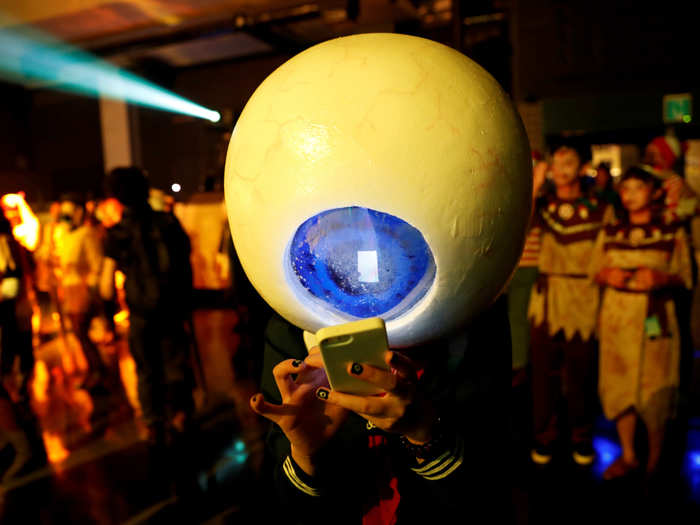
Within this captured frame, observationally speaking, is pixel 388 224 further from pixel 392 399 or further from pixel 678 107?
pixel 678 107

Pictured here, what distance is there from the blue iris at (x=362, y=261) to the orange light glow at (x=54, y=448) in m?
2.94

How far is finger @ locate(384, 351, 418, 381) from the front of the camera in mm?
637

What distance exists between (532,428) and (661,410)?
2.13 ft

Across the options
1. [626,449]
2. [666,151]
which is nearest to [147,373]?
A: [626,449]

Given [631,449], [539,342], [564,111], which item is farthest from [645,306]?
[564,111]

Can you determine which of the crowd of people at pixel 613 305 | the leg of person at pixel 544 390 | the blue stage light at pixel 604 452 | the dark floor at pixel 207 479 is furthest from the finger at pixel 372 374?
the blue stage light at pixel 604 452

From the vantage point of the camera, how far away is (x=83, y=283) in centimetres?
388

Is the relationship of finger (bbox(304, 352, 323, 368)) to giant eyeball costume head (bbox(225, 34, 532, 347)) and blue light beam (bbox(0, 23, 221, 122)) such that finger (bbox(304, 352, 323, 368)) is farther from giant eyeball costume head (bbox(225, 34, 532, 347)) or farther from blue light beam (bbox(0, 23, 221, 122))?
blue light beam (bbox(0, 23, 221, 122))

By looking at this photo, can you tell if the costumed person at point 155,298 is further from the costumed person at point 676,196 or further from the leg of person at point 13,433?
the costumed person at point 676,196

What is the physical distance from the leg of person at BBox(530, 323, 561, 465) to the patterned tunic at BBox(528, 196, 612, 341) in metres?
0.07

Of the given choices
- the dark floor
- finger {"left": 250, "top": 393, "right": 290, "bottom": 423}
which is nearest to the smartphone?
finger {"left": 250, "top": 393, "right": 290, "bottom": 423}

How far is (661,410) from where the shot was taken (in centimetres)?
237

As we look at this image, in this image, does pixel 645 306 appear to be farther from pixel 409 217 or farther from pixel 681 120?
pixel 681 120

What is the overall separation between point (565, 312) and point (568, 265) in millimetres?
239
